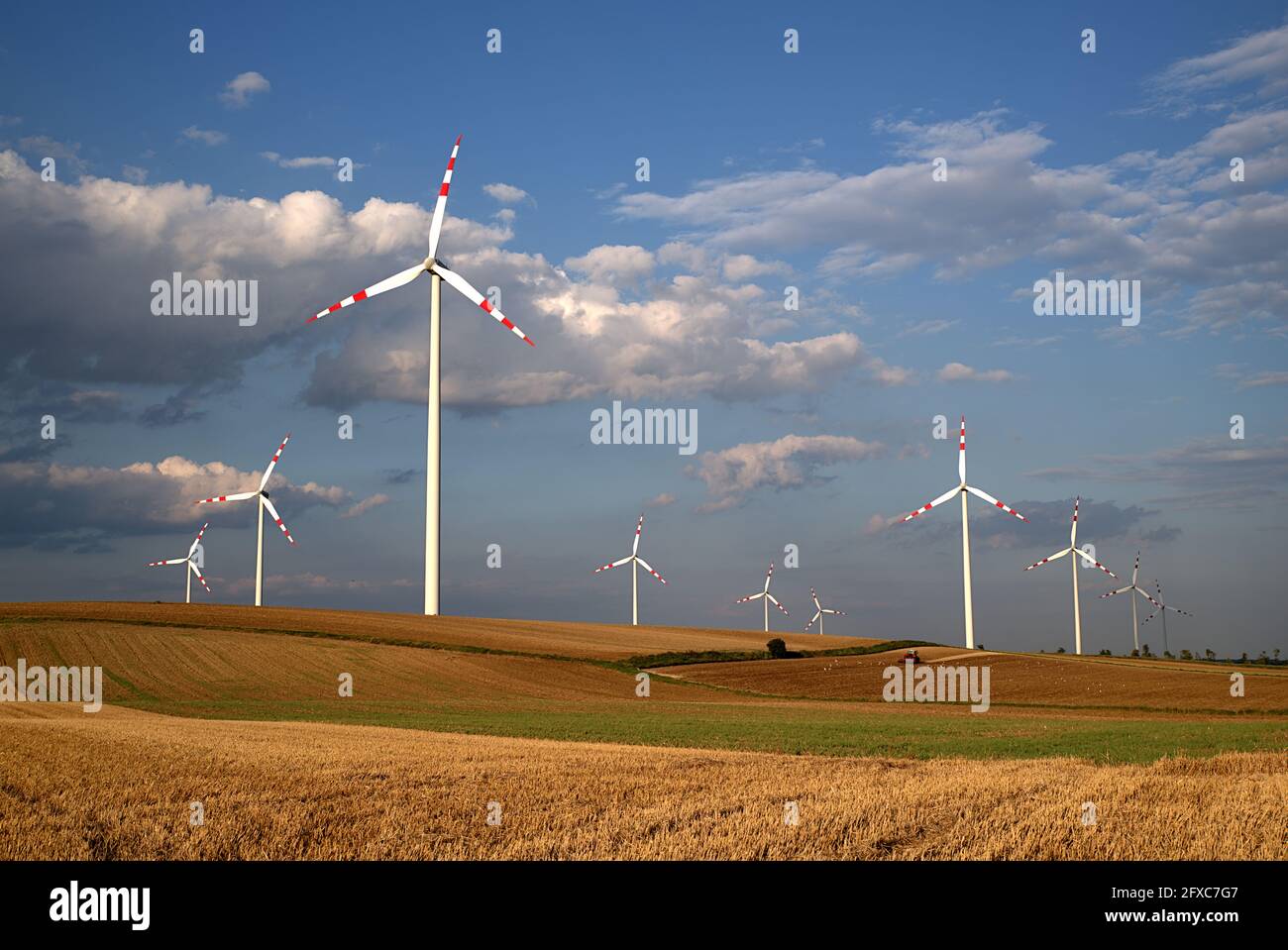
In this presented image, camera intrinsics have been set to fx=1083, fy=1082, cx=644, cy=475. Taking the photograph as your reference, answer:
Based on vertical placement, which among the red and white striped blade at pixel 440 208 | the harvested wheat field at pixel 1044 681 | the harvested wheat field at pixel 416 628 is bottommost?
the harvested wheat field at pixel 1044 681

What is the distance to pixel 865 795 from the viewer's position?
676 inches

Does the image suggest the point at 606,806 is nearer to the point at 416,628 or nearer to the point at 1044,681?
the point at 1044,681

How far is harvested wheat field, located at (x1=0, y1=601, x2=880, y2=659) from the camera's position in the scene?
93.8 m

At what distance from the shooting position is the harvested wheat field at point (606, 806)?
13.0m

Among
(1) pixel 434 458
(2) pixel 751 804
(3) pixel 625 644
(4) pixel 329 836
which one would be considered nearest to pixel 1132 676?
(3) pixel 625 644

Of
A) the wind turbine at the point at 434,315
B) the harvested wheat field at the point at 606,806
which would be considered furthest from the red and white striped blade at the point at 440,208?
the harvested wheat field at the point at 606,806

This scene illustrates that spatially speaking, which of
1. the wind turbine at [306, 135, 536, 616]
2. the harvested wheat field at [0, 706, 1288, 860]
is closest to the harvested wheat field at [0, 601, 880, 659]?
the wind turbine at [306, 135, 536, 616]

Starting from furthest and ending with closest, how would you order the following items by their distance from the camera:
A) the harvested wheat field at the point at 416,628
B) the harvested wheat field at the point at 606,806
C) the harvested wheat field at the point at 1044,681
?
1. the harvested wheat field at the point at 416,628
2. the harvested wheat field at the point at 1044,681
3. the harvested wheat field at the point at 606,806

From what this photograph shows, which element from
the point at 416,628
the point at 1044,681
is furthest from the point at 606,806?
the point at 416,628

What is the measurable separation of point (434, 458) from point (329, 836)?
74.6 m

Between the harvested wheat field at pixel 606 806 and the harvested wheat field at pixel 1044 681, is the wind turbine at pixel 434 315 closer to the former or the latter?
the harvested wheat field at pixel 1044 681

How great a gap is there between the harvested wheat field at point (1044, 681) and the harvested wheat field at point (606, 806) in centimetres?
4645
